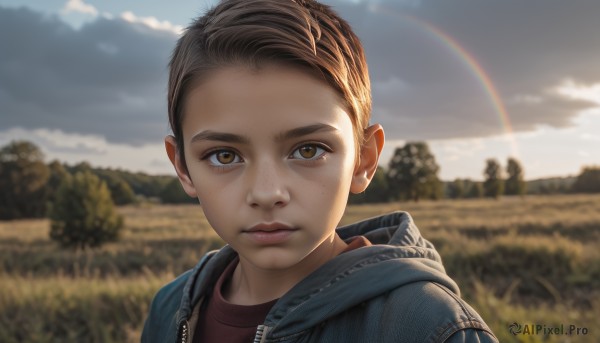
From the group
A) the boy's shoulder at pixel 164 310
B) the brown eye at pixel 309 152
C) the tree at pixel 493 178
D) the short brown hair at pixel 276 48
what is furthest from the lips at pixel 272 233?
the tree at pixel 493 178

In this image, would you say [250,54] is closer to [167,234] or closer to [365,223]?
[365,223]

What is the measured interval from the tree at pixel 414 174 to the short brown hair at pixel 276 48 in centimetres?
5673

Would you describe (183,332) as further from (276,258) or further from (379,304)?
(379,304)

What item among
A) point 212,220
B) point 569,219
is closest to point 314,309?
point 212,220

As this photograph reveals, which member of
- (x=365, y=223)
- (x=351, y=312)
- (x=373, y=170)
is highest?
(x=373, y=170)

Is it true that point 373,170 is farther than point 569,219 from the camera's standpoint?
No

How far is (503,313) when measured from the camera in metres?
4.89

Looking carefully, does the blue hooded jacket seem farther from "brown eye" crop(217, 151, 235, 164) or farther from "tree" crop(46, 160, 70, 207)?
"tree" crop(46, 160, 70, 207)

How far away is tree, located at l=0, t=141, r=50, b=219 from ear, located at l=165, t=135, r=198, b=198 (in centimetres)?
5532

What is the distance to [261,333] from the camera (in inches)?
65.4

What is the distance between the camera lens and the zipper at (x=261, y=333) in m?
1.64

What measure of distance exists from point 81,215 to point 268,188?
77.4ft

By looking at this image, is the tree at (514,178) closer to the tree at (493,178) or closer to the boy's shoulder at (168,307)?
the tree at (493,178)

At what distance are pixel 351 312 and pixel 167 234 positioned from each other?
79.1ft
